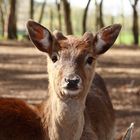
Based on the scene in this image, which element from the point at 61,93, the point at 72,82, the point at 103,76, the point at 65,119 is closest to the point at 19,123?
the point at 65,119

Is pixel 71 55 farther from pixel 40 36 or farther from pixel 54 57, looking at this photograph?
pixel 40 36

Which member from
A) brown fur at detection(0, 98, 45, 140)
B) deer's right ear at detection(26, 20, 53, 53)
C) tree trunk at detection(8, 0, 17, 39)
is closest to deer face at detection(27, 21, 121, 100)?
deer's right ear at detection(26, 20, 53, 53)

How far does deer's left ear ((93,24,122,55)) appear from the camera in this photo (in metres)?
Result: 7.20

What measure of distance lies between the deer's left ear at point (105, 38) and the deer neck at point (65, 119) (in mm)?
800

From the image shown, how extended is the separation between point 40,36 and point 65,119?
3.55ft

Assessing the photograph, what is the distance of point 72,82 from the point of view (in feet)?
21.0

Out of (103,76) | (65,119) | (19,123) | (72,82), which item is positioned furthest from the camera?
(103,76)

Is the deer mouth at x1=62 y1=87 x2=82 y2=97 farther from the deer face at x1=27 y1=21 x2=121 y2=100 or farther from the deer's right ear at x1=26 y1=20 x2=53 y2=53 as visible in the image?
the deer's right ear at x1=26 y1=20 x2=53 y2=53

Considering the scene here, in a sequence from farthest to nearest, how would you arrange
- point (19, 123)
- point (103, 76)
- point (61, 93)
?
point (103, 76), point (19, 123), point (61, 93)

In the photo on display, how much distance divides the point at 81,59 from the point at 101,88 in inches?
107

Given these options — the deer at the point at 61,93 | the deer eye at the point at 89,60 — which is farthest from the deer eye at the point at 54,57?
the deer eye at the point at 89,60

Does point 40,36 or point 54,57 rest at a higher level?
point 40,36

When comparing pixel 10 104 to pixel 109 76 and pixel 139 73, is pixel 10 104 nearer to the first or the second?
pixel 109 76

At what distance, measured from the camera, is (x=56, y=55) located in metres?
6.85
